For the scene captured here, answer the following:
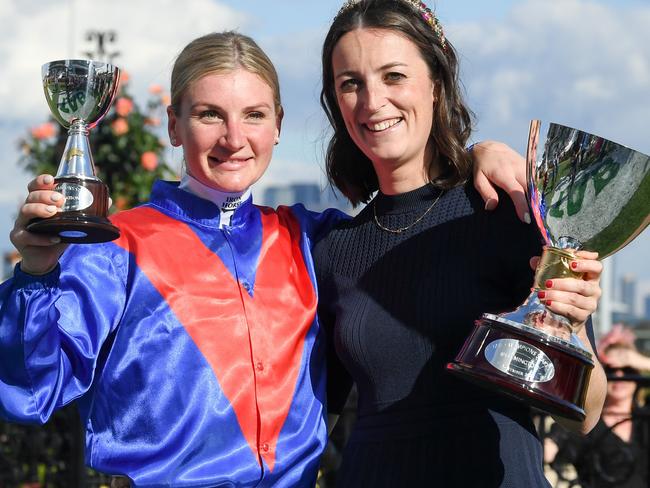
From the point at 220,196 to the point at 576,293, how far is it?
1.09 m

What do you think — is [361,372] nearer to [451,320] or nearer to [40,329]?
[451,320]

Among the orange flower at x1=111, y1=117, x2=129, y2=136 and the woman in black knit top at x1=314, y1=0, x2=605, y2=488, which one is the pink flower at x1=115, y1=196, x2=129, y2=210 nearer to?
the orange flower at x1=111, y1=117, x2=129, y2=136

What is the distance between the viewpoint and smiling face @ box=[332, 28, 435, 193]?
2.90 metres

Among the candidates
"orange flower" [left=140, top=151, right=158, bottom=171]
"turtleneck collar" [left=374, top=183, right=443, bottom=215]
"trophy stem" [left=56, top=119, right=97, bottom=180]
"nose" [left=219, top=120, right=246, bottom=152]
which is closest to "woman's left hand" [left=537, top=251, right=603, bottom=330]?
"turtleneck collar" [left=374, top=183, right=443, bottom=215]

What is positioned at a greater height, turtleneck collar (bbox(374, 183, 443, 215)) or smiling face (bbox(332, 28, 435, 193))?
smiling face (bbox(332, 28, 435, 193))

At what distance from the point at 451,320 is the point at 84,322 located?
912 millimetres

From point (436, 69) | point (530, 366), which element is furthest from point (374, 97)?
point (530, 366)

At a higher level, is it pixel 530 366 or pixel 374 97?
pixel 374 97

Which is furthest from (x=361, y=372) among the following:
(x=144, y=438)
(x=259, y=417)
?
(x=144, y=438)

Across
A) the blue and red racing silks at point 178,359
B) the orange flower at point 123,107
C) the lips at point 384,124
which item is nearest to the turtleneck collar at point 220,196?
the blue and red racing silks at point 178,359

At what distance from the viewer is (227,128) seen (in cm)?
290

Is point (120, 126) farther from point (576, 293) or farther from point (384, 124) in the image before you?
point (576, 293)

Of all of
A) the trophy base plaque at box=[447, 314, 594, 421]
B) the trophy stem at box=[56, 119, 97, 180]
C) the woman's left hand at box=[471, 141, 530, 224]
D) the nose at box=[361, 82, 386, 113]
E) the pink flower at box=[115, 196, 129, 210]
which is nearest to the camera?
the trophy base plaque at box=[447, 314, 594, 421]

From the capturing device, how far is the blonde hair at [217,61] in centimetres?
296
